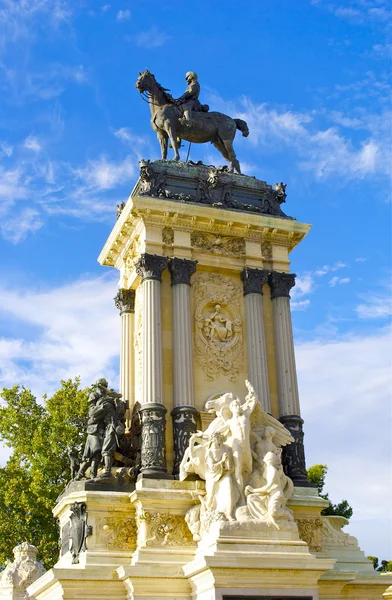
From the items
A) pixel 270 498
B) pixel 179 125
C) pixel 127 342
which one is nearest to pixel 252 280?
pixel 127 342

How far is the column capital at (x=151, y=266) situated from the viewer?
19.4 meters

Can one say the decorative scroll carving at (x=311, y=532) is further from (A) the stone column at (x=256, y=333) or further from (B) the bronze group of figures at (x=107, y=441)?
(B) the bronze group of figures at (x=107, y=441)

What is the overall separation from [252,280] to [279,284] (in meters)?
0.74

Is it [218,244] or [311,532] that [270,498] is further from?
[218,244]

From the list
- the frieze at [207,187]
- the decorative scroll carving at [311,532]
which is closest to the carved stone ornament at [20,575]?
the decorative scroll carving at [311,532]

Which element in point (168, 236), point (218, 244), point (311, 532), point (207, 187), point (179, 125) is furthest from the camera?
point (179, 125)

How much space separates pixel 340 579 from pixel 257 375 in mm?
4801

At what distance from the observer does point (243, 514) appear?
16016mm

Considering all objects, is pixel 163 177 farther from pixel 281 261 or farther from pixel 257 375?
pixel 257 375

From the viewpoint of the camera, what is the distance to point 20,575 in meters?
21.2

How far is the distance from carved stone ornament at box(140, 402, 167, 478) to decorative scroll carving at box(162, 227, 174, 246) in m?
4.12

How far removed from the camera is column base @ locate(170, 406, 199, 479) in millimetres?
17859

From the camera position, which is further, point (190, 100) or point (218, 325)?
point (190, 100)

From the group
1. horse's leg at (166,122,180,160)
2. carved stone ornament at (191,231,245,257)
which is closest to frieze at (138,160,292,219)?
horse's leg at (166,122,180,160)
